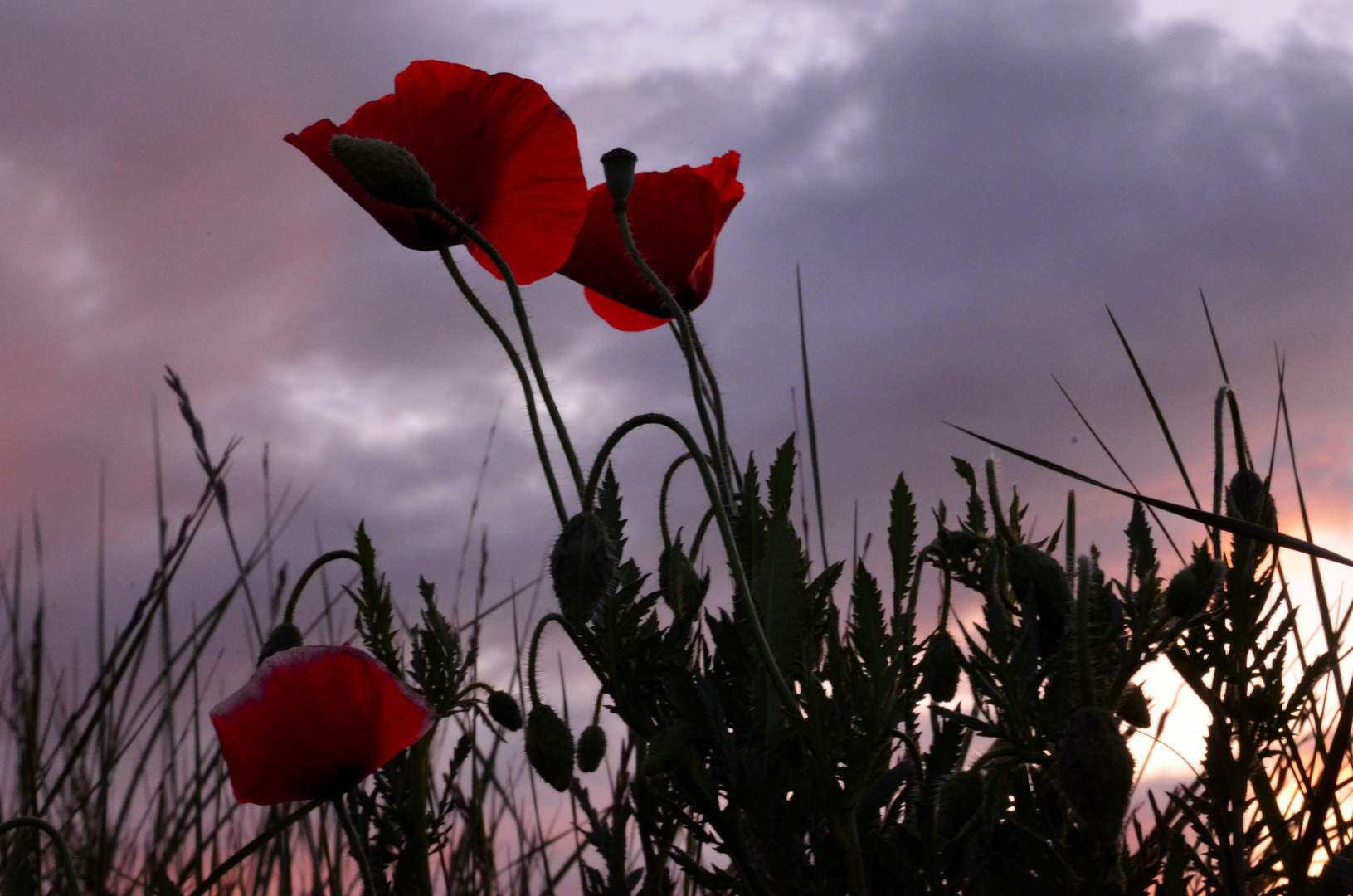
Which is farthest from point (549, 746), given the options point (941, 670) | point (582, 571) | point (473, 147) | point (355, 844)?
point (473, 147)

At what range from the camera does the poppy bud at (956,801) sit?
1138 mm

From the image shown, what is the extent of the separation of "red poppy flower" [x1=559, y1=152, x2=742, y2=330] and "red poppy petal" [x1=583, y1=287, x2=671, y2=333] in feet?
0.19

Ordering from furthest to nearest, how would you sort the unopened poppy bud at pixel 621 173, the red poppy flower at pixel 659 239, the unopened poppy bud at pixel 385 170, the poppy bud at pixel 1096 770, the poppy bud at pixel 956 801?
1. the red poppy flower at pixel 659 239
2. the unopened poppy bud at pixel 621 173
3. the unopened poppy bud at pixel 385 170
4. the poppy bud at pixel 956 801
5. the poppy bud at pixel 1096 770

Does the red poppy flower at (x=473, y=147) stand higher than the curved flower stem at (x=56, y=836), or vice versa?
→ the red poppy flower at (x=473, y=147)

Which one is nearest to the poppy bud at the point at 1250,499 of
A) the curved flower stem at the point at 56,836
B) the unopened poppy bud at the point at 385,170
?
the unopened poppy bud at the point at 385,170

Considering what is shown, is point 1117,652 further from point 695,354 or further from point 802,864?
point 695,354

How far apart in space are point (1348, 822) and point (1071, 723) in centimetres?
73

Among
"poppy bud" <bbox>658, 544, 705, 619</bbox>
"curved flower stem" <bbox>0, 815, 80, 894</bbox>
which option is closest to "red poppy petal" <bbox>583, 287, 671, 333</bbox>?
"poppy bud" <bbox>658, 544, 705, 619</bbox>

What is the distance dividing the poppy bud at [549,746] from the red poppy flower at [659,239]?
512 mm

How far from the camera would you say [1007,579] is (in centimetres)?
139

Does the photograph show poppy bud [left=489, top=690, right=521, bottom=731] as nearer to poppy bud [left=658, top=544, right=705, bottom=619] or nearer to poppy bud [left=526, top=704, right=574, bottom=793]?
poppy bud [left=526, top=704, right=574, bottom=793]

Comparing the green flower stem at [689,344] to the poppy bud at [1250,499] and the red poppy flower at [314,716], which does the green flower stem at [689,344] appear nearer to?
the red poppy flower at [314,716]

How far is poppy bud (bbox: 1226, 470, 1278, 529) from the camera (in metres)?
1.46

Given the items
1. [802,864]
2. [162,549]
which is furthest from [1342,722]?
[162,549]
